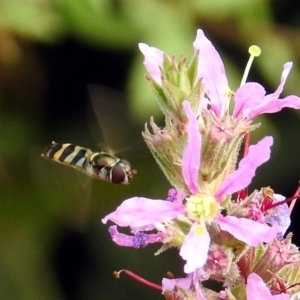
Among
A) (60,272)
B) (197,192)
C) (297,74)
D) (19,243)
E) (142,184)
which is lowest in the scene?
(60,272)

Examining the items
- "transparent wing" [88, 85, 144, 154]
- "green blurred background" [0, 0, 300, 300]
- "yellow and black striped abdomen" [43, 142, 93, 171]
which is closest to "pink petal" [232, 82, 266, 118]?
"transparent wing" [88, 85, 144, 154]

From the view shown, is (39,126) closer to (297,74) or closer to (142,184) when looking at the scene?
(142,184)

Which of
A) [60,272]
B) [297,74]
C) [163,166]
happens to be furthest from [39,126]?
[163,166]

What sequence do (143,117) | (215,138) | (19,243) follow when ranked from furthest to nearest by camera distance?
(19,243) < (143,117) < (215,138)

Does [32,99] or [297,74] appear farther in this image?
[32,99]

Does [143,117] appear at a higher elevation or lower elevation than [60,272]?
higher

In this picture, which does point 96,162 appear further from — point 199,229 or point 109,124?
point 199,229
